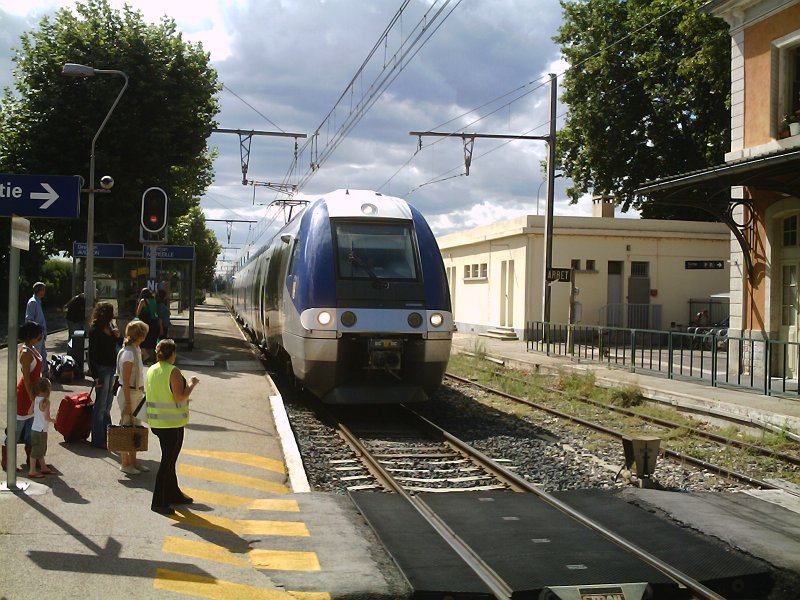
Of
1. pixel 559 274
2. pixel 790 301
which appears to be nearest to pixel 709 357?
pixel 790 301

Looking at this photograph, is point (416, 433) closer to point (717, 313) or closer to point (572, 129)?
point (717, 313)

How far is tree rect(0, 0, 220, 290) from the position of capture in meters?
23.4

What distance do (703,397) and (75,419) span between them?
1017 cm

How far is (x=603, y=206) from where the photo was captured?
122ft

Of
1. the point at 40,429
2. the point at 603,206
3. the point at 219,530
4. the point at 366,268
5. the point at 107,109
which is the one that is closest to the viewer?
the point at 219,530

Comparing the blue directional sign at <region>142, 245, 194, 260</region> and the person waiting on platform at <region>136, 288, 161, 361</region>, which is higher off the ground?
the blue directional sign at <region>142, 245, 194, 260</region>

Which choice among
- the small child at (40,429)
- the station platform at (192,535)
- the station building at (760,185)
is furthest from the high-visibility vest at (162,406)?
the station building at (760,185)

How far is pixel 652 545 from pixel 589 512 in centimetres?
105

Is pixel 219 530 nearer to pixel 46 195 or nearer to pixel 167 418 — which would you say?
pixel 167 418

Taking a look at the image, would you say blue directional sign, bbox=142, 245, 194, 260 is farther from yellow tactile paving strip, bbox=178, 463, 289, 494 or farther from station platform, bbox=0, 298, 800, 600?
yellow tactile paving strip, bbox=178, 463, 289, 494

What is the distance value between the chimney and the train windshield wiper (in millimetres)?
26758

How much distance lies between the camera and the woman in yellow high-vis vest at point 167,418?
675cm

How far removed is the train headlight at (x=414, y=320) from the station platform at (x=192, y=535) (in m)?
2.83

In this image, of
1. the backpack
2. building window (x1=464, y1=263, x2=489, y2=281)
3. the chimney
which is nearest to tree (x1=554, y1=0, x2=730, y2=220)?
the chimney
